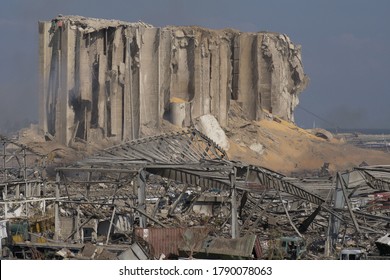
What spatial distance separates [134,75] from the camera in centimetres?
6731

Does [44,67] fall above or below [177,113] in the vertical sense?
above

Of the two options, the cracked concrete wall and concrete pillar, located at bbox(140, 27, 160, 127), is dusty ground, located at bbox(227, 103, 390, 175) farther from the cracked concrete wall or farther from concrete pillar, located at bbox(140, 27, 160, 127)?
concrete pillar, located at bbox(140, 27, 160, 127)

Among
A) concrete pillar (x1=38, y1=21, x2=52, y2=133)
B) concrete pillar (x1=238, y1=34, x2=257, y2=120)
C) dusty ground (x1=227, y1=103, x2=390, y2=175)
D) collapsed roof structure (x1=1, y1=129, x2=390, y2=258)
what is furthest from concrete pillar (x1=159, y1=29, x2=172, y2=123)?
collapsed roof structure (x1=1, y1=129, x2=390, y2=258)

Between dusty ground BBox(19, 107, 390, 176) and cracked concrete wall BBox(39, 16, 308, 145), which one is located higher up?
cracked concrete wall BBox(39, 16, 308, 145)

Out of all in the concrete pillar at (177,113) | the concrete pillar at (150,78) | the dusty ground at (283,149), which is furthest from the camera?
the dusty ground at (283,149)

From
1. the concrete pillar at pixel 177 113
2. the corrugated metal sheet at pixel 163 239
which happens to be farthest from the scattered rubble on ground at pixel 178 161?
the concrete pillar at pixel 177 113

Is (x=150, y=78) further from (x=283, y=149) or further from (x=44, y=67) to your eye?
(x=283, y=149)

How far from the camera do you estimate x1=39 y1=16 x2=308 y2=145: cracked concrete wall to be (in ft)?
209

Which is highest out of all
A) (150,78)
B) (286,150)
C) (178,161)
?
(150,78)

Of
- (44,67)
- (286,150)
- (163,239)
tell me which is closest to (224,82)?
(286,150)

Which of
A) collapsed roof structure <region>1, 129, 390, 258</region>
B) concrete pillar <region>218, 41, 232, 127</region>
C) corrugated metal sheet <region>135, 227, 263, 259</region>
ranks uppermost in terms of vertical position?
concrete pillar <region>218, 41, 232, 127</region>

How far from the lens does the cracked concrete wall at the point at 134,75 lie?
63594 mm

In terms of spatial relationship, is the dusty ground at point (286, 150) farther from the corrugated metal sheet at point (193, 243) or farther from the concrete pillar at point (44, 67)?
the corrugated metal sheet at point (193, 243)

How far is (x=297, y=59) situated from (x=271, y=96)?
7.39 m
